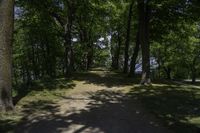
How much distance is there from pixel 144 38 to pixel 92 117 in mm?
9937

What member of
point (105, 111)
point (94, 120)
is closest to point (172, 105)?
point (105, 111)

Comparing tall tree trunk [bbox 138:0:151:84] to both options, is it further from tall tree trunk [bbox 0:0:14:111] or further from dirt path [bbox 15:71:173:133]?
tall tree trunk [bbox 0:0:14:111]

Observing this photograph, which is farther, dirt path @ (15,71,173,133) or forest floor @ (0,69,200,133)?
forest floor @ (0,69,200,133)

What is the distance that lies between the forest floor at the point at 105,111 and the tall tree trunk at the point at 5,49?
67 cm

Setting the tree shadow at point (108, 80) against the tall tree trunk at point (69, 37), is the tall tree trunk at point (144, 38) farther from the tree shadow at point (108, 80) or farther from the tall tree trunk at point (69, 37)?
the tall tree trunk at point (69, 37)

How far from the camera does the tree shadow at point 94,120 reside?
9531 mm

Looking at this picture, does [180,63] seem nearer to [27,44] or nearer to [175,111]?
[27,44]

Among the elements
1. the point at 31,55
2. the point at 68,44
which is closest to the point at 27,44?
the point at 31,55

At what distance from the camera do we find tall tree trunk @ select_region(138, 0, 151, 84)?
19.6 metres

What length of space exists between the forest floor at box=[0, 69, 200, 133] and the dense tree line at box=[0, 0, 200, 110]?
1.41 meters

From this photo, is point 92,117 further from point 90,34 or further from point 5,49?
point 90,34

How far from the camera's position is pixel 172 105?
13.3 metres

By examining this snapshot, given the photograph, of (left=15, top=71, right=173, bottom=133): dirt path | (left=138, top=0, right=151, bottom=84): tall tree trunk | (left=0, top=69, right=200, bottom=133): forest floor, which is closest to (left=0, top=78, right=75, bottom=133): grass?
(left=0, top=69, right=200, bottom=133): forest floor

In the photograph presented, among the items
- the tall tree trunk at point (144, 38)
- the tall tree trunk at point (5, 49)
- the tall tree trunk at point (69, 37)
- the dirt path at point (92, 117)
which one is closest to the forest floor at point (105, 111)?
the dirt path at point (92, 117)
